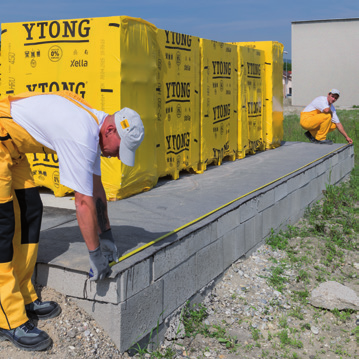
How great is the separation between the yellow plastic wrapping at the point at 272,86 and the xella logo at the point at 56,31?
567cm

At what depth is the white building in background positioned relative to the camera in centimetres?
3772

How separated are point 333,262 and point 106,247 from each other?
12.4 ft

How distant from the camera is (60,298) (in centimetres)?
360

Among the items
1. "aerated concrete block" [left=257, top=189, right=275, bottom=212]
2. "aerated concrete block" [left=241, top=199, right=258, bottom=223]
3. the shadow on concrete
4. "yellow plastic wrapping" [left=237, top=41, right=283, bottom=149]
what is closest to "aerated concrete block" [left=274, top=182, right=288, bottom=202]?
"aerated concrete block" [left=257, top=189, right=275, bottom=212]

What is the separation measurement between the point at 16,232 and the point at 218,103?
531 centimetres

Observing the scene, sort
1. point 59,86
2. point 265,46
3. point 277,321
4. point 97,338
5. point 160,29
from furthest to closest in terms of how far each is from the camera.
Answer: point 265,46 → point 160,29 → point 59,86 → point 277,321 → point 97,338

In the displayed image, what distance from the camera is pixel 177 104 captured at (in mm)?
6914

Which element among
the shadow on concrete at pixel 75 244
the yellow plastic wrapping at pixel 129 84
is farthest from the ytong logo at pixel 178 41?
the shadow on concrete at pixel 75 244

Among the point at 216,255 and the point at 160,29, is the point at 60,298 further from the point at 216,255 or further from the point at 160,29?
the point at 160,29

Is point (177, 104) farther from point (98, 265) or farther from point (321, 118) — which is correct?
point (321, 118)

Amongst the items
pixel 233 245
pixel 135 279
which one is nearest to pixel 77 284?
pixel 135 279

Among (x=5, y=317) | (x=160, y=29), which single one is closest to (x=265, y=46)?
(x=160, y=29)

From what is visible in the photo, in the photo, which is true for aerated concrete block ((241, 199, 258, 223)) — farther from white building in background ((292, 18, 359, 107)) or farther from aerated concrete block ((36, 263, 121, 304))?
white building in background ((292, 18, 359, 107))

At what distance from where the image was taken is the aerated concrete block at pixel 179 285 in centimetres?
407
